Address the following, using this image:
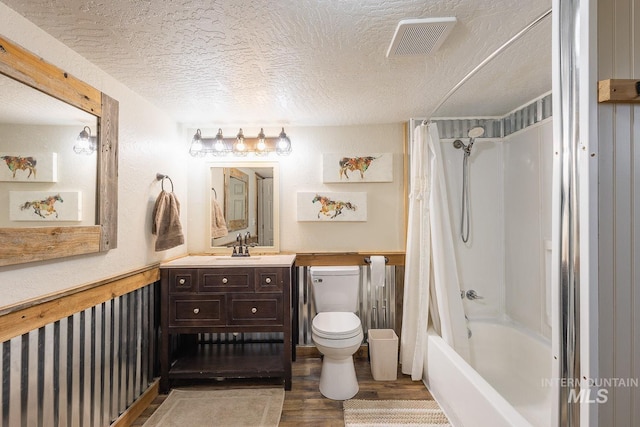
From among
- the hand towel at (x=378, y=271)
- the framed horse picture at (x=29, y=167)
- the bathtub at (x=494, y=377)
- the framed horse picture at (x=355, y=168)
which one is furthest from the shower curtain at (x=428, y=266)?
the framed horse picture at (x=29, y=167)

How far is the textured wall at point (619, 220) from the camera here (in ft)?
2.53

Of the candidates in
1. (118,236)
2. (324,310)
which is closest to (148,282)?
(118,236)

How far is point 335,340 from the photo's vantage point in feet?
6.59

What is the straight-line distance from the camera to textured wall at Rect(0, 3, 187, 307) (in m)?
1.23

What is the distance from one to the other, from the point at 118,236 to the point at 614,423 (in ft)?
7.68

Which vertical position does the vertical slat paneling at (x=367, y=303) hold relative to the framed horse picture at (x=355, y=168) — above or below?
below

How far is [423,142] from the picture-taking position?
221cm

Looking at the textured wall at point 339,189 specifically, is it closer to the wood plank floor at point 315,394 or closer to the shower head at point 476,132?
the shower head at point 476,132

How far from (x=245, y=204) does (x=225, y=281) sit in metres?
0.81

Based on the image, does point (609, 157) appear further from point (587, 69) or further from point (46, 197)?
point (46, 197)

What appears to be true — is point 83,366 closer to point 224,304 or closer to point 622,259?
point 224,304

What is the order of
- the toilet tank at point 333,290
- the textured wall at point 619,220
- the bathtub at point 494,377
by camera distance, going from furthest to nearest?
the toilet tank at point 333,290 < the bathtub at point 494,377 < the textured wall at point 619,220

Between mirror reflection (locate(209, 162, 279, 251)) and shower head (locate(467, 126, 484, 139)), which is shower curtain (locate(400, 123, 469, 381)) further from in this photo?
mirror reflection (locate(209, 162, 279, 251))

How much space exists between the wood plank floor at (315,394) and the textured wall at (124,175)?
108 centimetres
